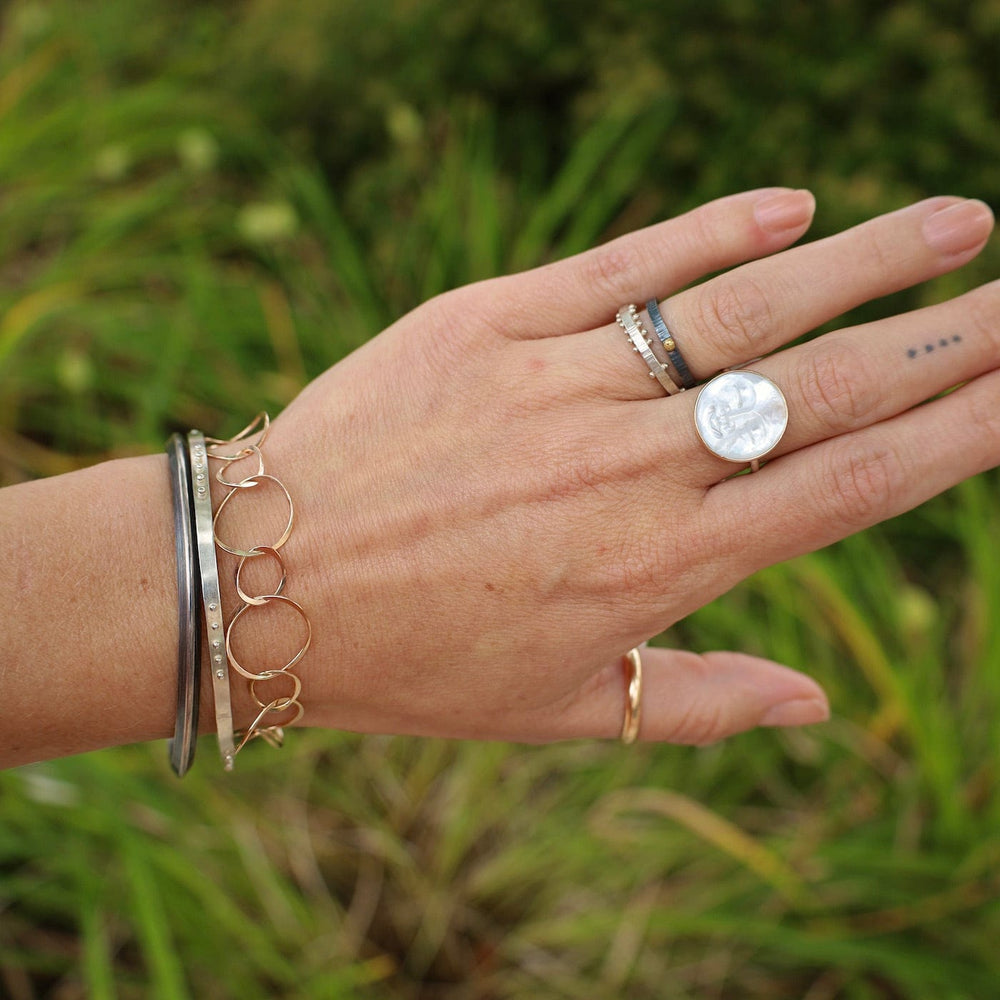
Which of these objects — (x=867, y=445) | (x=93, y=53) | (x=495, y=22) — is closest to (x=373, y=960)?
(x=867, y=445)

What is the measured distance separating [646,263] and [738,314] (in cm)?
16

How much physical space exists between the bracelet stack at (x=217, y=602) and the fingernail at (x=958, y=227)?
37.0 inches

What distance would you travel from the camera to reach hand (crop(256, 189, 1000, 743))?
1.13 meters

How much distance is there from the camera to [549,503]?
3.79ft

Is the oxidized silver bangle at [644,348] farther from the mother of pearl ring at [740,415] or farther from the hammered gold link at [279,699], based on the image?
the hammered gold link at [279,699]

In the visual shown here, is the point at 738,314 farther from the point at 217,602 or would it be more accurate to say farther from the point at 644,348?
the point at 217,602

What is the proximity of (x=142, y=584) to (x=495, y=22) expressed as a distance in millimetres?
1971

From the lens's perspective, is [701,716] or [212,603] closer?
[212,603]

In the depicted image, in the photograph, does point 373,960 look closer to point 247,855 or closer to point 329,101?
point 247,855

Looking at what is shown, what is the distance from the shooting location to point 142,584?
1096 mm

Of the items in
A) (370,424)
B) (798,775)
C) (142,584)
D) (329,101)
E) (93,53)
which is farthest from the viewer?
(93,53)

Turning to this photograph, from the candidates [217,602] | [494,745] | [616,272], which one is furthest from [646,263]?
[494,745]

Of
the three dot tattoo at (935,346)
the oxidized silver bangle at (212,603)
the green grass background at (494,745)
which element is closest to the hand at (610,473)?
the three dot tattoo at (935,346)

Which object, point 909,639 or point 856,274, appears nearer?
point 856,274
